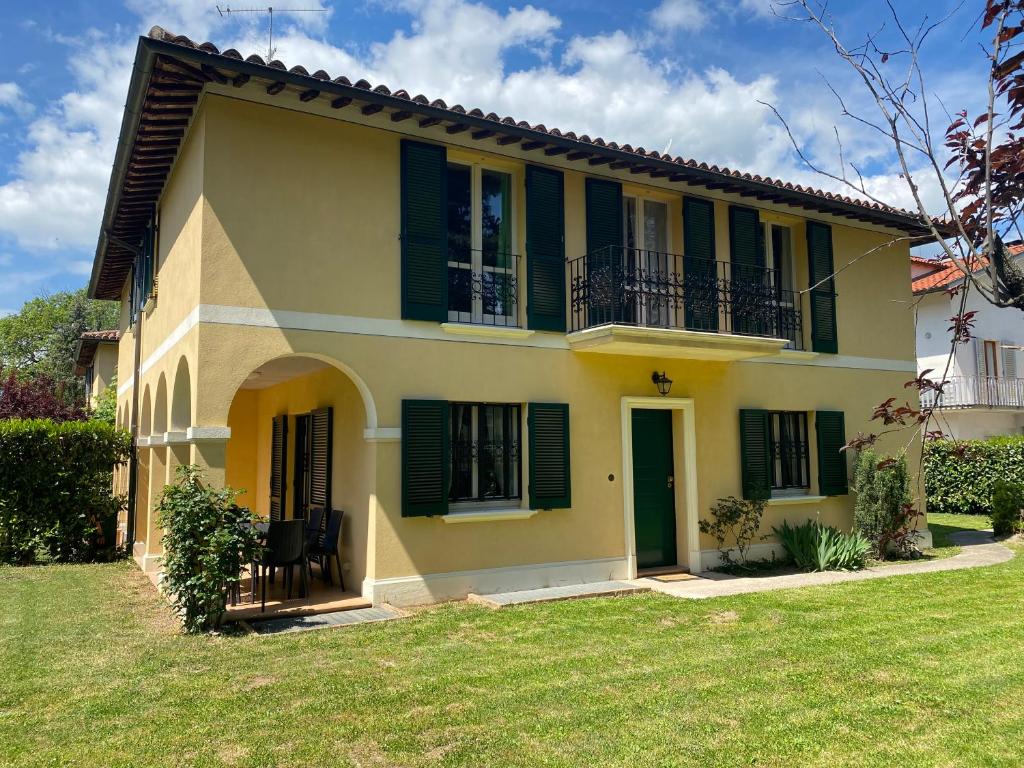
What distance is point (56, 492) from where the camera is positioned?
12.0 m

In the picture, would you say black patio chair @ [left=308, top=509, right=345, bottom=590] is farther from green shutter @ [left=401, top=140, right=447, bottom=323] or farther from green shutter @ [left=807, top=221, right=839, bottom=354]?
green shutter @ [left=807, top=221, right=839, bottom=354]

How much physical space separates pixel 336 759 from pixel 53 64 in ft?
42.6

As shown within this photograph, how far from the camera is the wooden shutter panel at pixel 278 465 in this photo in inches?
514

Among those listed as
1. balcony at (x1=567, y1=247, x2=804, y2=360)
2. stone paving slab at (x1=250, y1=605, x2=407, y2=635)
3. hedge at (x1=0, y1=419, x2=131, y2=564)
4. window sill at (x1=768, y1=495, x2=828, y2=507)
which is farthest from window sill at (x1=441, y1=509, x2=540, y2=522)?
hedge at (x1=0, y1=419, x2=131, y2=564)

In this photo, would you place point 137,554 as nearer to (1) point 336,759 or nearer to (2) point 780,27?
(1) point 336,759

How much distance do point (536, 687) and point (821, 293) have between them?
9.39 meters

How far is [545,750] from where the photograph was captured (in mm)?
4723

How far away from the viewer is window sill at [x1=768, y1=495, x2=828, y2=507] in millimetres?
12008

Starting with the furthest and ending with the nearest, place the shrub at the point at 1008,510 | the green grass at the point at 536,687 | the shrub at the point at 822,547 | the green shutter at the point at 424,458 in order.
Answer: the shrub at the point at 1008,510 < the shrub at the point at 822,547 < the green shutter at the point at 424,458 < the green grass at the point at 536,687

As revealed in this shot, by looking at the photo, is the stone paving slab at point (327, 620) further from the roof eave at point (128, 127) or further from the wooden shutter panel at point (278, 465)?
the roof eave at point (128, 127)

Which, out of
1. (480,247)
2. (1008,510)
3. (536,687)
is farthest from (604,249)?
(1008,510)

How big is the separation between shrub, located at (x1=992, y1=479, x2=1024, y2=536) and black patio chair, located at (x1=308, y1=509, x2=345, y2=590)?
13.5 metres

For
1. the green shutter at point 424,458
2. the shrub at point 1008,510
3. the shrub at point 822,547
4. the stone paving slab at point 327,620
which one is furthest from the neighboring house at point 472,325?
the shrub at point 1008,510

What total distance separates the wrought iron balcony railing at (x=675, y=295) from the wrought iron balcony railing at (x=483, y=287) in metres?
0.85
